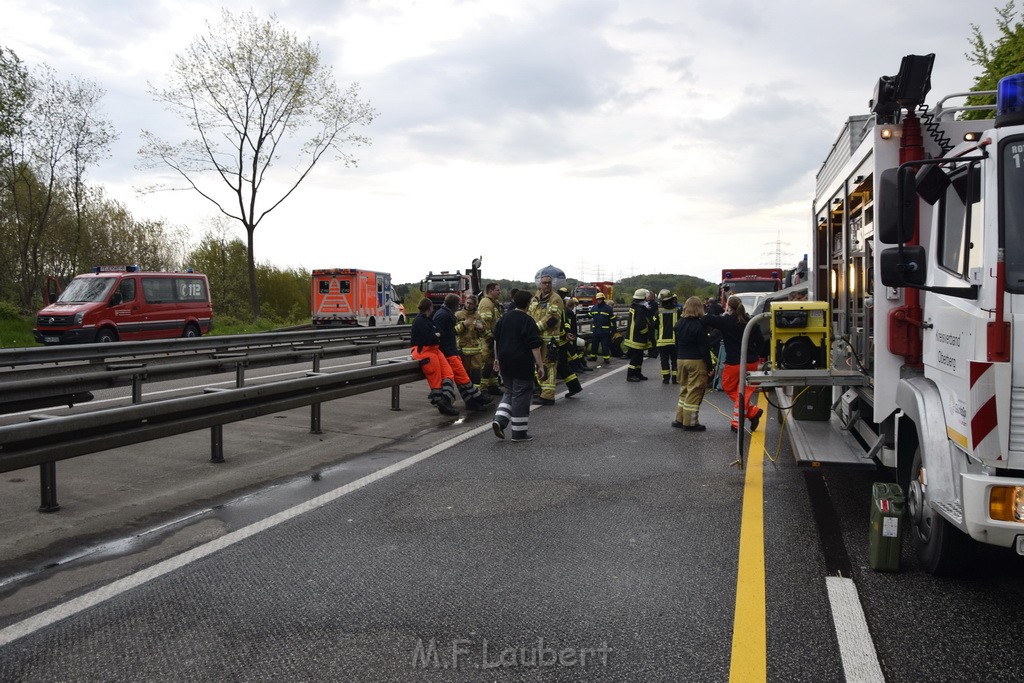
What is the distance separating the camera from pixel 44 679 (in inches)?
135

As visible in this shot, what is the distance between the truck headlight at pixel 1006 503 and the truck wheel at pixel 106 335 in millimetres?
20821

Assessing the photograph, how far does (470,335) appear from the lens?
13031 mm

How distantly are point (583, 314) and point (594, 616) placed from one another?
19667 mm

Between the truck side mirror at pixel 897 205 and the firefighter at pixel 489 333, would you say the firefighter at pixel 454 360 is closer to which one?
the firefighter at pixel 489 333

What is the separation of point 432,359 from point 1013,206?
8340 millimetres

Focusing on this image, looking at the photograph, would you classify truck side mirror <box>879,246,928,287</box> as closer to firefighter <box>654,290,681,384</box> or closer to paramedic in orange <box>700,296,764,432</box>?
paramedic in orange <box>700,296,764,432</box>

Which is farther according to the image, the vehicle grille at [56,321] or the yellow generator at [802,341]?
the vehicle grille at [56,321]

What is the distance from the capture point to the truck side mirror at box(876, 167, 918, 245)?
4.26m

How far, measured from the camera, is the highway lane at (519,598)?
3564mm

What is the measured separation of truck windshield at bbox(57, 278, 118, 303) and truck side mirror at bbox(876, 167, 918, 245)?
802 inches

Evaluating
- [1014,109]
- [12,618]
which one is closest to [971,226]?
[1014,109]

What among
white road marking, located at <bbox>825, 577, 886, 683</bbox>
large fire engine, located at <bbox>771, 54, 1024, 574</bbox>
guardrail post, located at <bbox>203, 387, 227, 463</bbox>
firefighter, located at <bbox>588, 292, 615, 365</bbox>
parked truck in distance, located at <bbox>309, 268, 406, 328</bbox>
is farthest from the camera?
parked truck in distance, located at <bbox>309, 268, 406, 328</bbox>

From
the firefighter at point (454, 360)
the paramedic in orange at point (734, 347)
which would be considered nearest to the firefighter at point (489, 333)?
the firefighter at point (454, 360)

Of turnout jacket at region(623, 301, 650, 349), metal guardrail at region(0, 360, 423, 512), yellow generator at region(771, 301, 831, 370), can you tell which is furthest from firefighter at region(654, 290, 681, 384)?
yellow generator at region(771, 301, 831, 370)
